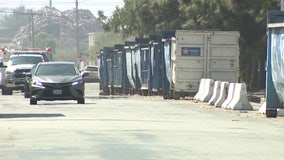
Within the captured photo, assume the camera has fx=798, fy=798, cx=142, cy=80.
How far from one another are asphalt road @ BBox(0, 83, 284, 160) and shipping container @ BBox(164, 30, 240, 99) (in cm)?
994

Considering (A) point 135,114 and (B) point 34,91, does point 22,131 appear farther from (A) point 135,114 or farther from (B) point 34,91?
(B) point 34,91

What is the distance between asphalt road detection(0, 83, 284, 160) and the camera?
→ 13039 mm

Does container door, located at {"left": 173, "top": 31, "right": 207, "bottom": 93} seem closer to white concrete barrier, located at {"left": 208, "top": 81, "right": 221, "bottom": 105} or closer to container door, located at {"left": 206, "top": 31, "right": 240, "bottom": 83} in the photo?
container door, located at {"left": 206, "top": 31, "right": 240, "bottom": 83}

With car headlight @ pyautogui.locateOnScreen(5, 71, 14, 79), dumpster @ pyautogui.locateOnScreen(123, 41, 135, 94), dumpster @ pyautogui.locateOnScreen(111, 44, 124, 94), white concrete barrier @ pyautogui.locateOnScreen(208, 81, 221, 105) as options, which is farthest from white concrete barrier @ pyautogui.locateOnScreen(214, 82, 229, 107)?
dumpster @ pyautogui.locateOnScreen(111, 44, 124, 94)

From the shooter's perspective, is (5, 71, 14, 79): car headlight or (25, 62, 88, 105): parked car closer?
(25, 62, 88, 105): parked car

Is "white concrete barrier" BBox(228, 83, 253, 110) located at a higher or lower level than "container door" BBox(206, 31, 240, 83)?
lower

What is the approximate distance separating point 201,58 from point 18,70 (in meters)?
10.4

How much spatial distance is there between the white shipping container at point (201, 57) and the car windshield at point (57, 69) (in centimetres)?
553

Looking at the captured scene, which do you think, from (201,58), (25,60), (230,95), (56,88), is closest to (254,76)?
(25,60)

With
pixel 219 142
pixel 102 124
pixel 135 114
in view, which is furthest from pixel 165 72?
pixel 219 142

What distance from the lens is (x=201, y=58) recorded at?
34000 millimetres

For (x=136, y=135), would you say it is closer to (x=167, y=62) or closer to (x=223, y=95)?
(x=223, y=95)

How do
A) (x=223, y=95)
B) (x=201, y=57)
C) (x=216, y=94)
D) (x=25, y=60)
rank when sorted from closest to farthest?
(x=223, y=95)
(x=216, y=94)
(x=201, y=57)
(x=25, y=60)

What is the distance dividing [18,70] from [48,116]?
735 inches
